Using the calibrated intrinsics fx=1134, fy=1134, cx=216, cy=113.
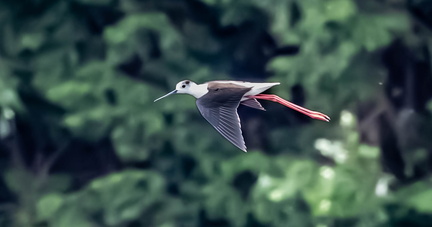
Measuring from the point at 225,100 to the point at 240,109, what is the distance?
13.4 ft

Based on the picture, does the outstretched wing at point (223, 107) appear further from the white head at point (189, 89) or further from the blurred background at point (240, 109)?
the blurred background at point (240, 109)

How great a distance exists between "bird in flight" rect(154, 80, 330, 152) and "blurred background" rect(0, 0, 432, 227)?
12.8 feet

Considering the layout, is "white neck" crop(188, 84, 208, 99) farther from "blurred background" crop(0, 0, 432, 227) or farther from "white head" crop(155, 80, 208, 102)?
"blurred background" crop(0, 0, 432, 227)

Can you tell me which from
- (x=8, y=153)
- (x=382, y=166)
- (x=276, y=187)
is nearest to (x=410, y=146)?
(x=382, y=166)

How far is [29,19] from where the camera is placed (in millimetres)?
7633

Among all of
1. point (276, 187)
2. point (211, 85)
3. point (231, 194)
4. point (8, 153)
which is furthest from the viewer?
point (8, 153)

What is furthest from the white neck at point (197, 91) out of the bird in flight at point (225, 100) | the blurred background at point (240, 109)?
the blurred background at point (240, 109)

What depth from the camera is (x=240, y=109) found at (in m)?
6.97

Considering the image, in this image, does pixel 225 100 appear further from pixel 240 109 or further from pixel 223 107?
pixel 240 109

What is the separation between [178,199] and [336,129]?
49.9 inches

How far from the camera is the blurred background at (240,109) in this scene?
23.3 ft

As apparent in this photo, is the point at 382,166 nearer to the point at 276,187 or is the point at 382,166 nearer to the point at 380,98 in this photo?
the point at 380,98

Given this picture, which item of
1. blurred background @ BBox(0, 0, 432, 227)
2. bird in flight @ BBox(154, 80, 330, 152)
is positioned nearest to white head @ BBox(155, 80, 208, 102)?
bird in flight @ BBox(154, 80, 330, 152)

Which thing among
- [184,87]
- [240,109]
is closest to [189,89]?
[184,87]
